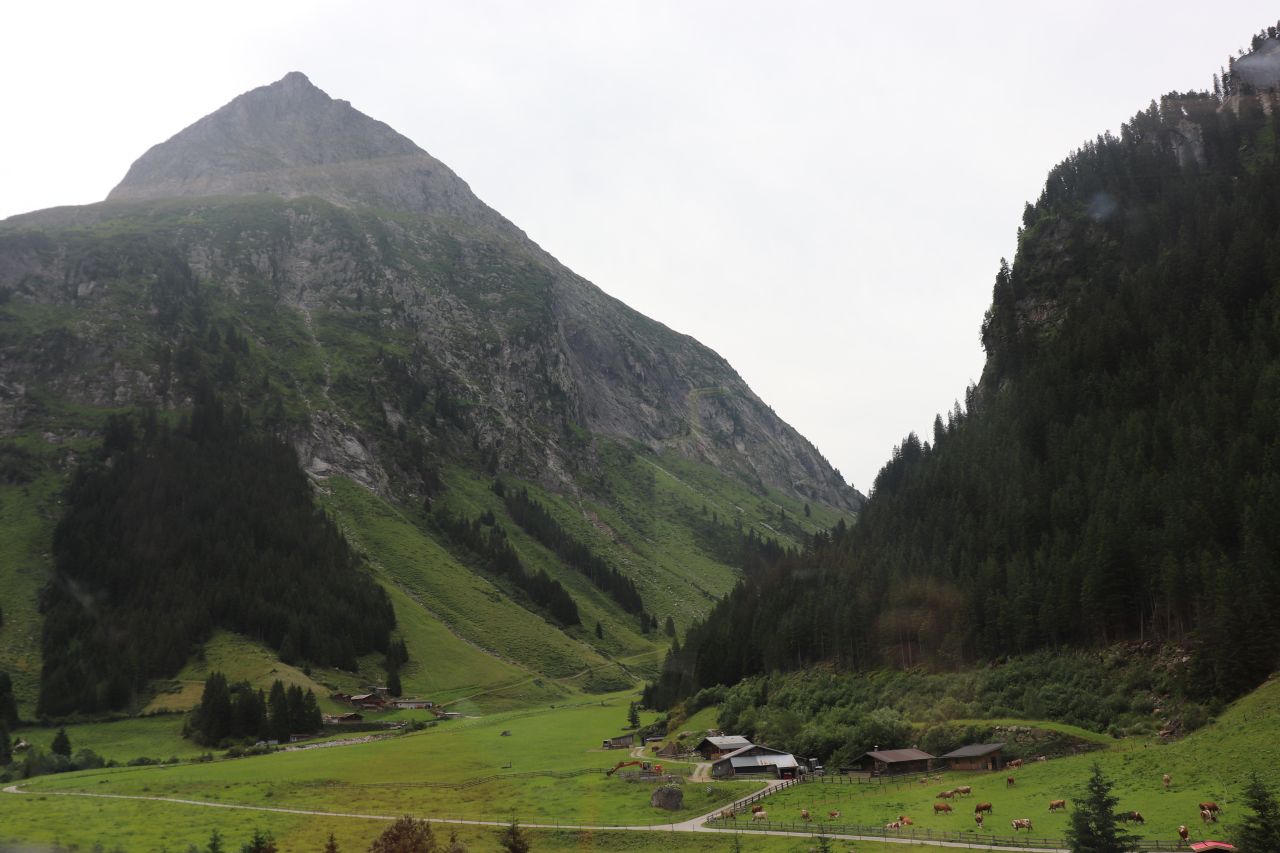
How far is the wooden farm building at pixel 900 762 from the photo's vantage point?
78.8 metres

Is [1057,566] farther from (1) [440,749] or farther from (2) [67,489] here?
(2) [67,489]

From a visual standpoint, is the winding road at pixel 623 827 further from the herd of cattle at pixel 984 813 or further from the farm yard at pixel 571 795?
the herd of cattle at pixel 984 813

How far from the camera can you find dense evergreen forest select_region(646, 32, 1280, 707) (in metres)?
85.1

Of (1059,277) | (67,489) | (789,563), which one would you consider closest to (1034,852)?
(789,563)

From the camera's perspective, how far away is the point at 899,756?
3123 inches

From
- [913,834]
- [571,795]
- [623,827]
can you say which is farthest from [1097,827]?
[571,795]

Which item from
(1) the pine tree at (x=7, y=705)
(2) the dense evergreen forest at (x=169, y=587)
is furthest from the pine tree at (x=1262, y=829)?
(2) the dense evergreen forest at (x=169, y=587)

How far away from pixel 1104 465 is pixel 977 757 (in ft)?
163

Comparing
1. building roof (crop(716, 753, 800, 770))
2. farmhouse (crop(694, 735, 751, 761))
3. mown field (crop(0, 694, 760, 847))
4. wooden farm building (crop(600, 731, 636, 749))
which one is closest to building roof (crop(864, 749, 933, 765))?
building roof (crop(716, 753, 800, 770))

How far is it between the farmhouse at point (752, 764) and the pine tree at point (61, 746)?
90.6 metres

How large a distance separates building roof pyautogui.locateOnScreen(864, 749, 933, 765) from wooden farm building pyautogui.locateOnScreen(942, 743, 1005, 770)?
6.67 feet

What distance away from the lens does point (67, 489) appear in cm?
19200

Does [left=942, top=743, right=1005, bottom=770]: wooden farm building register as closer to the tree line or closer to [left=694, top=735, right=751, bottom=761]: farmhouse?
[left=694, top=735, right=751, bottom=761]: farmhouse

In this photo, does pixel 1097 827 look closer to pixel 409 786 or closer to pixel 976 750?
pixel 976 750
